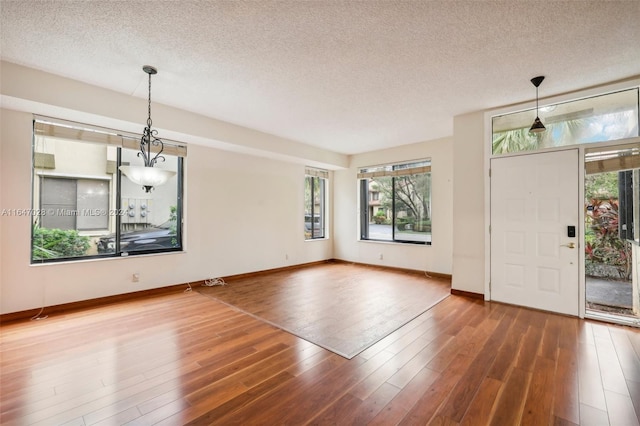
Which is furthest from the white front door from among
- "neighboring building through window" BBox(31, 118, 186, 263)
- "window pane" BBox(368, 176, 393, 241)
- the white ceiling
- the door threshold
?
"neighboring building through window" BBox(31, 118, 186, 263)

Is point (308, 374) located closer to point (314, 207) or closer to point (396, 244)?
point (396, 244)

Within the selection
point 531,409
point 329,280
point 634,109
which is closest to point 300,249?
point 329,280

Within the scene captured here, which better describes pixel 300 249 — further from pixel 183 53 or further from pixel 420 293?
pixel 183 53

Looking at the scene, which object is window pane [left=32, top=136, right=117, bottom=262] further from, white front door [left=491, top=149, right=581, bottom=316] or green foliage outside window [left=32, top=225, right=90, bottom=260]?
white front door [left=491, top=149, right=581, bottom=316]

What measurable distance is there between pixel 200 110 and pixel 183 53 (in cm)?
159

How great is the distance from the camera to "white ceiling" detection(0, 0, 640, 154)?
2.17 m

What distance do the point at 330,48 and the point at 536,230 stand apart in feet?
11.6

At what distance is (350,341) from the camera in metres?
2.84

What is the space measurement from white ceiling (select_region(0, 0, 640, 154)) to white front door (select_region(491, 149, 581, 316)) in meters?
0.96

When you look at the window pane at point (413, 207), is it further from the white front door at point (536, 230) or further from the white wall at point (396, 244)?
the white front door at point (536, 230)

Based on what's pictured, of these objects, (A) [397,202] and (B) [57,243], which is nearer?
(B) [57,243]

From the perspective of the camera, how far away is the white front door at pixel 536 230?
11.6ft

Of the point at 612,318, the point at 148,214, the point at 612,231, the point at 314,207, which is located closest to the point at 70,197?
the point at 148,214

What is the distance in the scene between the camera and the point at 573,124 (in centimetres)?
363
